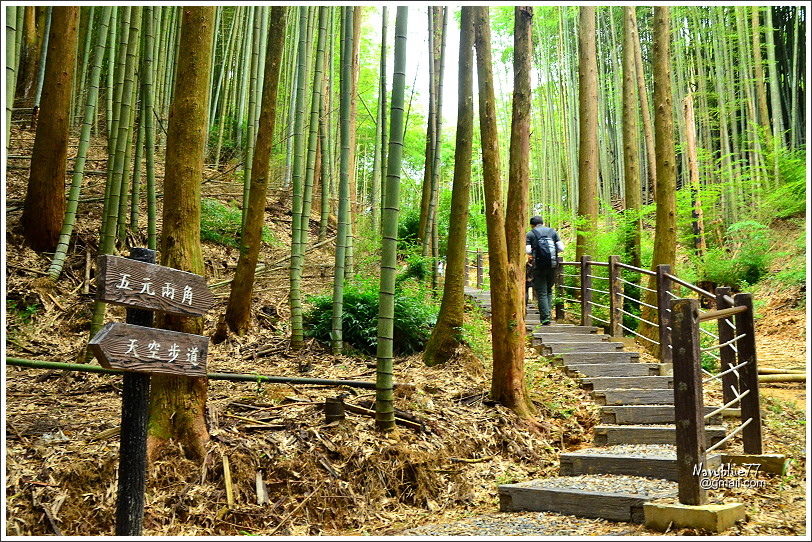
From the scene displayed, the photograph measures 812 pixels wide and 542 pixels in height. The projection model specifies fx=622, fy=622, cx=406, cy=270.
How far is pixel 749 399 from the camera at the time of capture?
4.27 meters

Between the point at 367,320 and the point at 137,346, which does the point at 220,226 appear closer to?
the point at 367,320

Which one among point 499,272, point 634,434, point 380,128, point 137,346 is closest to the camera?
point 137,346

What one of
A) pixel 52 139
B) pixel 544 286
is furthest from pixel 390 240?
pixel 52 139

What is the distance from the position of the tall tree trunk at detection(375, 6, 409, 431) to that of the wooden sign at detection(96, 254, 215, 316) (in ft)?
4.72

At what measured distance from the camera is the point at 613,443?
502 centimetres

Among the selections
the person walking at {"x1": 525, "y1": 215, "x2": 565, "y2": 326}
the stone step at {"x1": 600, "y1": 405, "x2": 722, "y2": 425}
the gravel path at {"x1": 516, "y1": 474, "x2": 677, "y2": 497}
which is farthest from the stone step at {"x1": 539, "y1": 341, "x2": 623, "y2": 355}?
the gravel path at {"x1": 516, "y1": 474, "x2": 677, "y2": 497}

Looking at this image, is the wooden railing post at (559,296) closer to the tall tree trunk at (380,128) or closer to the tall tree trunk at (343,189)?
the tall tree trunk at (380,128)

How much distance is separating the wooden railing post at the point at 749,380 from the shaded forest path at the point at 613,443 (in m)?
0.19

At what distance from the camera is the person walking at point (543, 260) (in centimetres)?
801

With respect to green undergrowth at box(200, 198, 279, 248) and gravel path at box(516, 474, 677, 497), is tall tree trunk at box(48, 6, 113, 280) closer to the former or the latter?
green undergrowth at box(200, 198, 279, 248)

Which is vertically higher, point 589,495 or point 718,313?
point 718,313

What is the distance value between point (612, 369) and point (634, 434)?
5.75ft

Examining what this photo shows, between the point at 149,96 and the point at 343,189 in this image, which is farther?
the point at 343,189

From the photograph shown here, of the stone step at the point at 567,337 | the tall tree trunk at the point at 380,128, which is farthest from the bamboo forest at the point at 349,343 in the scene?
the tall tree trunk at the point at 380,128
